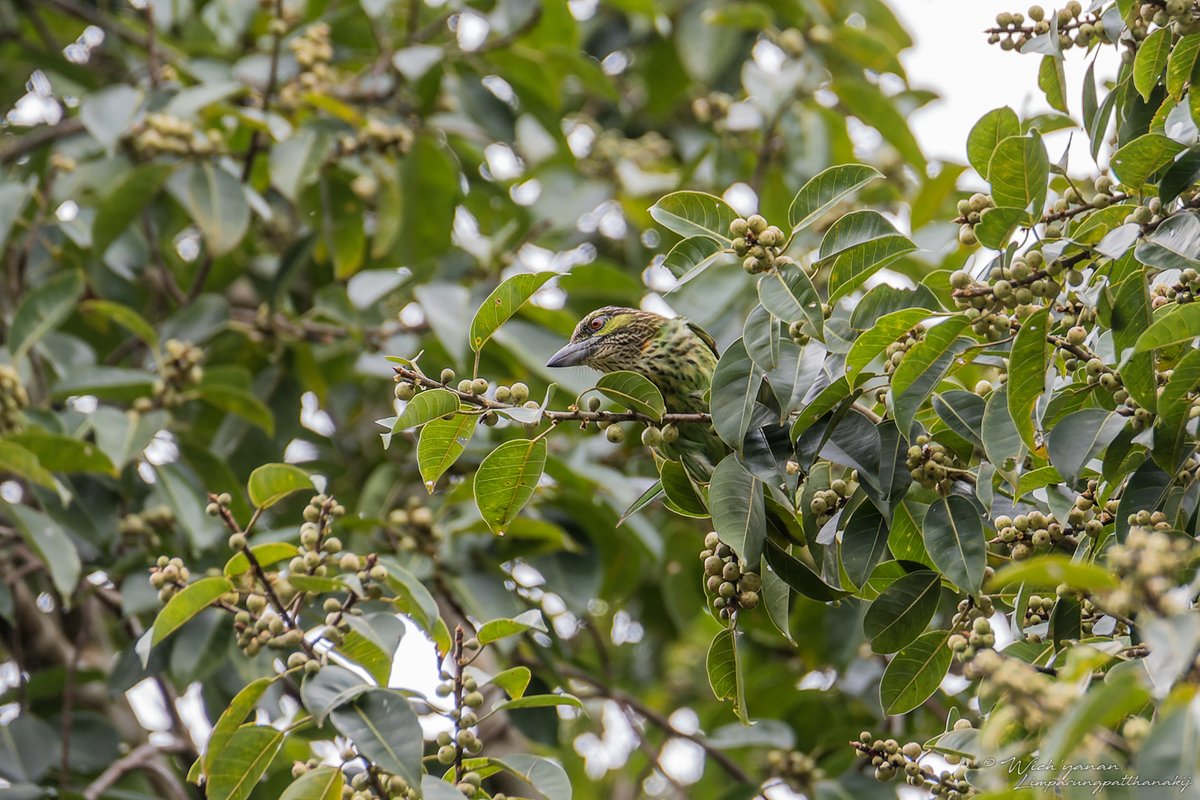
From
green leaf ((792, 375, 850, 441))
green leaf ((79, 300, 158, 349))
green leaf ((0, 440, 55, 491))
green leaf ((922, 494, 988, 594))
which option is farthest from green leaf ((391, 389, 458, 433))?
green leaf ((79, 300, 158, 349))

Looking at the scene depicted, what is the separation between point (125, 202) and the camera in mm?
4082

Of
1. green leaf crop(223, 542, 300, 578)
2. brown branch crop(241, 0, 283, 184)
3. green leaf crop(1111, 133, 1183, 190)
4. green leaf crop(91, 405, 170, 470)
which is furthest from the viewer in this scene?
brown branch crop(241, 0, 283, 184)

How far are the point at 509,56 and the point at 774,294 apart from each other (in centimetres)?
306

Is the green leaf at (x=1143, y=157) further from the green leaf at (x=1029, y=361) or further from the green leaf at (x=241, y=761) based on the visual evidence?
the green leaf at (x=241, y=761)

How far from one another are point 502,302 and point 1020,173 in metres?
0.86

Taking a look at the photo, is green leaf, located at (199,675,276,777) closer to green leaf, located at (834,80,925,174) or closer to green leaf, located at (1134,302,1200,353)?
green leaf, located at (1134,302,1200,353)

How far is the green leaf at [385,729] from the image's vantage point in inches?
80.0

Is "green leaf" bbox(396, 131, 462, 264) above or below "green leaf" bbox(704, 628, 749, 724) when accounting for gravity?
above

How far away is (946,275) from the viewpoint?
228 cm

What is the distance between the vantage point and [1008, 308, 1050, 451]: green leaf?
6.21 feet

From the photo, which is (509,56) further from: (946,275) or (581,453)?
(946,275)

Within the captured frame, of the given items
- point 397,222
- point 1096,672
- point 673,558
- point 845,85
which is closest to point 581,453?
point 673,558

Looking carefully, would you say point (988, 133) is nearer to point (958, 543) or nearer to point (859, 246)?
point (859, 246)

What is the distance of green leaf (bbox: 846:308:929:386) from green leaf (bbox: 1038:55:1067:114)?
768mm
